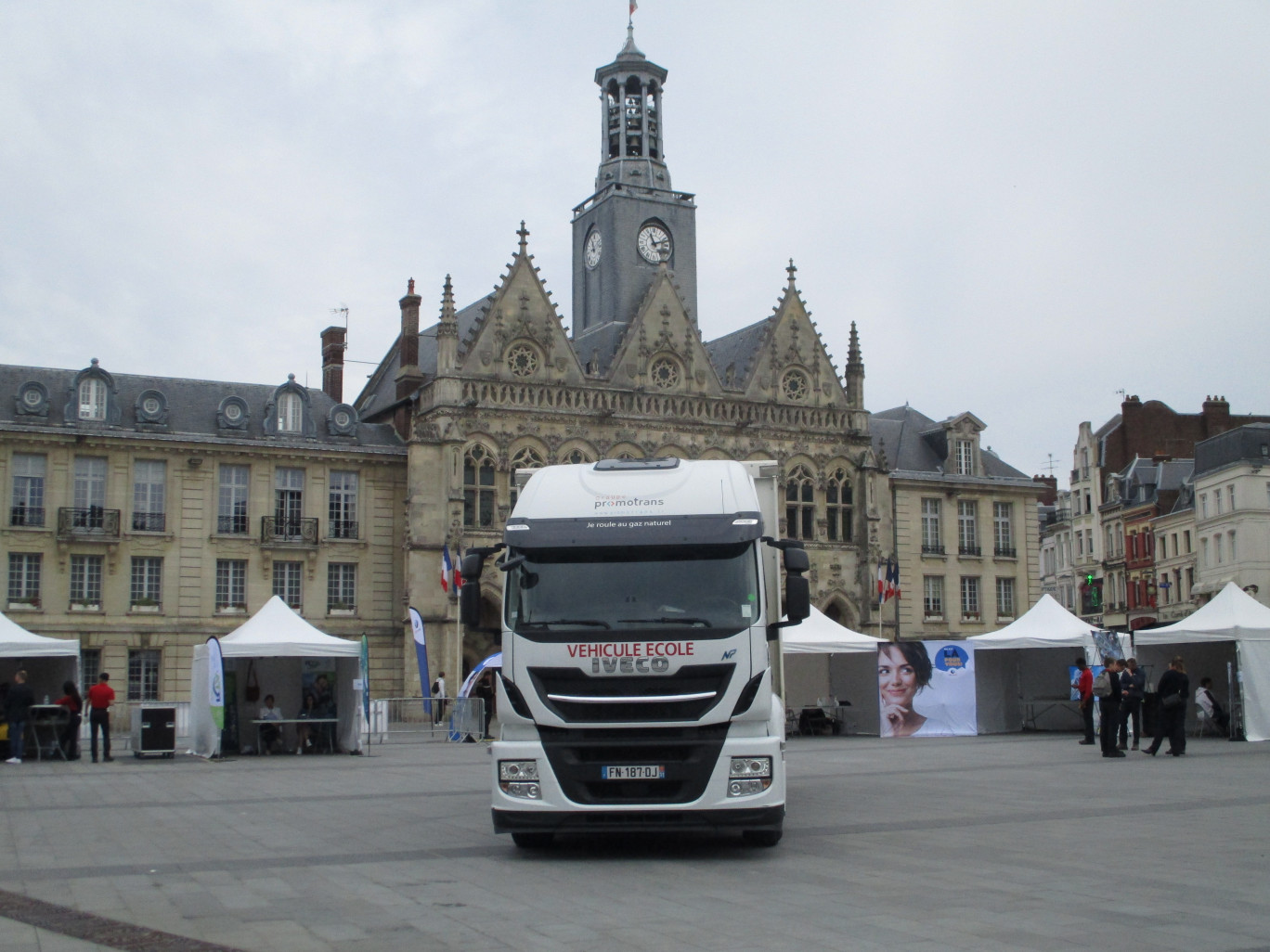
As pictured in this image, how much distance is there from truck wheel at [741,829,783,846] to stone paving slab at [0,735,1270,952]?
14 centimetres

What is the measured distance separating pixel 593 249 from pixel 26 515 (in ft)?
78.9

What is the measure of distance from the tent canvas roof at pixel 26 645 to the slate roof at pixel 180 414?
54.1ft

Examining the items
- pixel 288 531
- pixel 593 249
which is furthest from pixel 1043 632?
pixel 593 249

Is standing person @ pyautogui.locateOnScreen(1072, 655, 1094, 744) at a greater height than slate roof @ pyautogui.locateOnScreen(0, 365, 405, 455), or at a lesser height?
lesser

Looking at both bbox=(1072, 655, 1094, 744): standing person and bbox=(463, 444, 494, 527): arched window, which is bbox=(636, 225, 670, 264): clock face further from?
bbox=(1072, 655, 1094, 744): standing person

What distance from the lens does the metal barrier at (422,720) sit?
34.1 m

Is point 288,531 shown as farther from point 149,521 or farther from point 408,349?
point 408,349

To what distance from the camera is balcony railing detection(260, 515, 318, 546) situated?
45781mm

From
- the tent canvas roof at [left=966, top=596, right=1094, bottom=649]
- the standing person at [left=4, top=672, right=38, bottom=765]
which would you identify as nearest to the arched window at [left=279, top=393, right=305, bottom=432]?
the standing person at [left=4, top=672, right=38, bottom=765]

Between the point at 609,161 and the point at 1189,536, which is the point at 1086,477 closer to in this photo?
the point at 1189,536

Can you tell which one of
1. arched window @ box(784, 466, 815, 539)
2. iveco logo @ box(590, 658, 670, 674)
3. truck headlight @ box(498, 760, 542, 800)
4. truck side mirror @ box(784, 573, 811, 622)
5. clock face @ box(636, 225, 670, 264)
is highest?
clock face @ box(636, 225, 670, 264)

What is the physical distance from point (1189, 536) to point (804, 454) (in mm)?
28801

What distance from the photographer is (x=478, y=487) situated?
47.2m

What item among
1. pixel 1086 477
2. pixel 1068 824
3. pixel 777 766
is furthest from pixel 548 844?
pixel 1086 477
